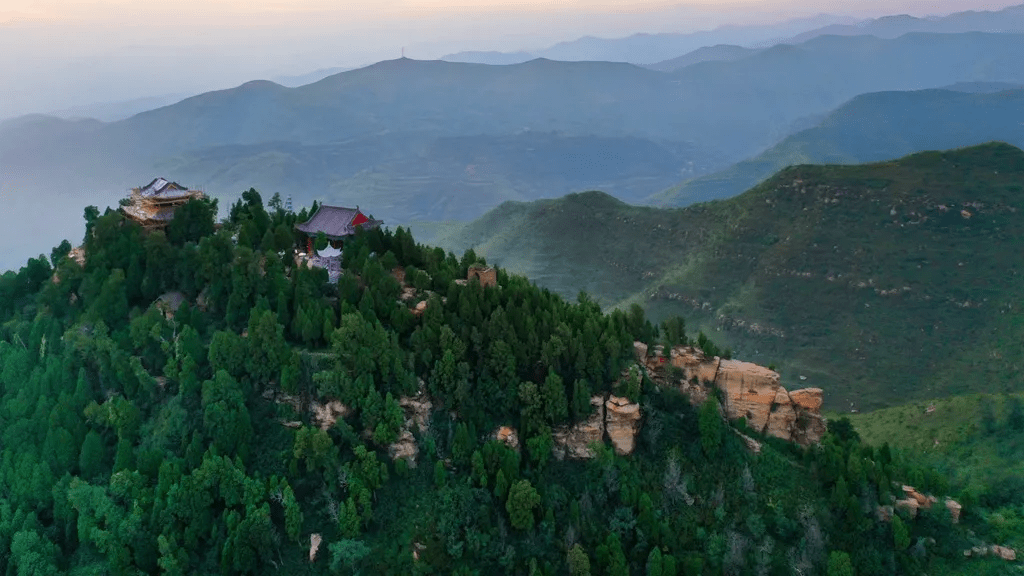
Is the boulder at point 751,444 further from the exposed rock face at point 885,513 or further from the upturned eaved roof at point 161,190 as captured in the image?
the upturned eaved roof at point 161,190

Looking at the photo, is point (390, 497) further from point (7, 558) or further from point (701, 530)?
point (7, 558)

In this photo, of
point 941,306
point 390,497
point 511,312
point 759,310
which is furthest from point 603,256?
point 390,497

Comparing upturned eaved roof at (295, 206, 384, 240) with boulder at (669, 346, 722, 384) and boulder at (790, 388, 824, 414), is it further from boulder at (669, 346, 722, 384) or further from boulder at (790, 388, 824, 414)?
boulder at (790, 388, 824, 414)

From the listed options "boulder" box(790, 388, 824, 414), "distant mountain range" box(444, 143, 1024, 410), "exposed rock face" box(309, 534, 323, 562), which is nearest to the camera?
"exposed rock face" box(309, 534, 323, 562)

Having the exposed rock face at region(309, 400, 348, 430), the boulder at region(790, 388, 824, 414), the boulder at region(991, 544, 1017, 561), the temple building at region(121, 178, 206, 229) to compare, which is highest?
the temple building at region(121, 178, 206, 229)

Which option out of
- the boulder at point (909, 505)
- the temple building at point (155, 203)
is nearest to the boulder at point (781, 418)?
the boulder at point (909, 505)

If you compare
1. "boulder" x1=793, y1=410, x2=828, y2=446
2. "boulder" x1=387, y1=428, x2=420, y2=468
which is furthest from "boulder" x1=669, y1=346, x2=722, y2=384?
"boulder" x1=387, y1=428, x2=420, y2=468

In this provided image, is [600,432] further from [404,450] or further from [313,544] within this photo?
[313,544]
